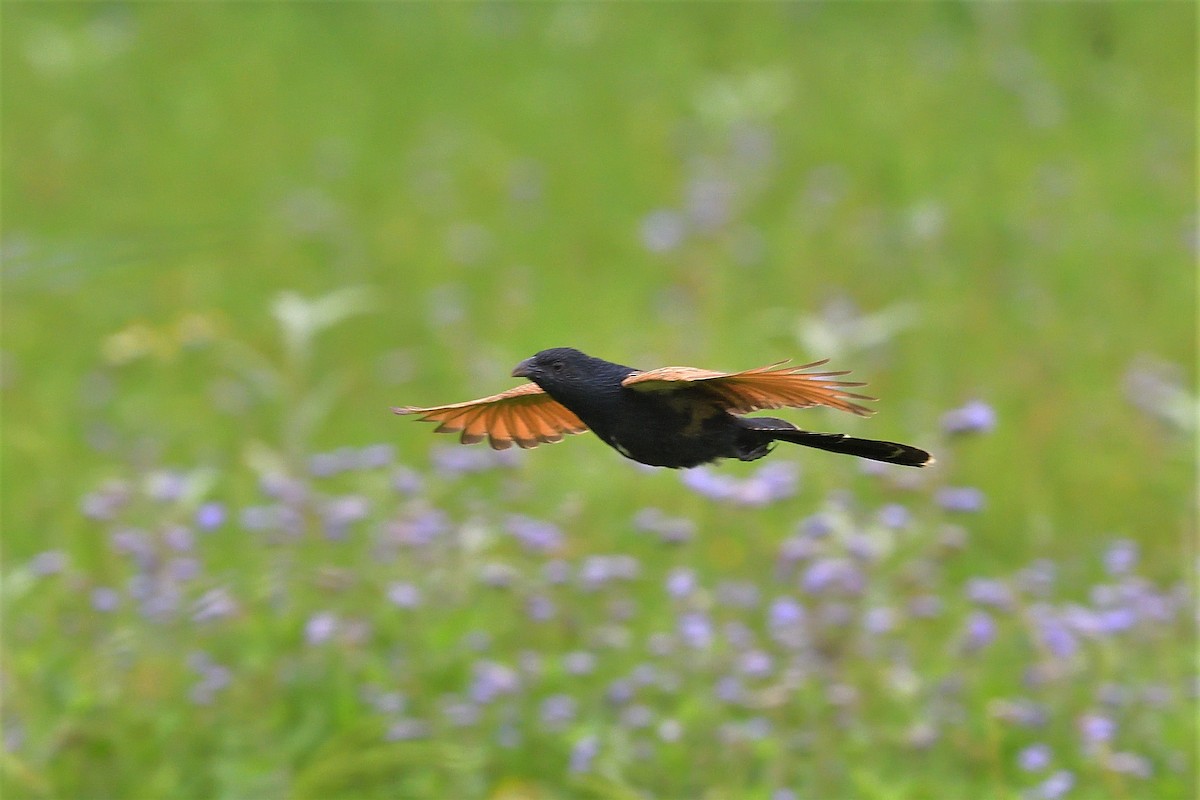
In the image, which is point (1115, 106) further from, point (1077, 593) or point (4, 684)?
point (4, 684)

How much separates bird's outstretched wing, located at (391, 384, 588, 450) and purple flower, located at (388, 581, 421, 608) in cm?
186

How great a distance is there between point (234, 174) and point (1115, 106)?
423cm

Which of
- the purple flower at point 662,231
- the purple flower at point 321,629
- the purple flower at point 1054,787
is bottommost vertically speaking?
the purple flower at point 1054,787

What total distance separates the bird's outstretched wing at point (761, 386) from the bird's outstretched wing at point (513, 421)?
0.19 m

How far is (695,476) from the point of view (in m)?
3.20

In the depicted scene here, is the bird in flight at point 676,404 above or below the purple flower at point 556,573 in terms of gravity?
below

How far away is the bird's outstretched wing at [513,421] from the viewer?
142 centimetres

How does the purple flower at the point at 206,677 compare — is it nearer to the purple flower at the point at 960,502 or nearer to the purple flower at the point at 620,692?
the purple flower at the point at 620,692

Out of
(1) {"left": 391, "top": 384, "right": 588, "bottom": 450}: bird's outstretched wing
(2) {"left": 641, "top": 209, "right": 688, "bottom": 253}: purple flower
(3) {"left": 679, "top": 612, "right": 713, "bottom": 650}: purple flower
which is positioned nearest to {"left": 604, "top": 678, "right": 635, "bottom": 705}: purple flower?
(3) {"left": 679, "top": 612, "right": 713, "bottom": 650}: purple flower

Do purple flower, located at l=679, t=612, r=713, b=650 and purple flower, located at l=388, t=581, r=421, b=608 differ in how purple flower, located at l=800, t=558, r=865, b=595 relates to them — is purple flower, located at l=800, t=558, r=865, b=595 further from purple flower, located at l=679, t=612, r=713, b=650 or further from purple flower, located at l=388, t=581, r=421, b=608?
purple flower, located at l=388, t=581, r=421, b=608

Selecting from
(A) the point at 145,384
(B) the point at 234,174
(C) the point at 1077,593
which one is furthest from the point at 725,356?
(B) the point at 234,174

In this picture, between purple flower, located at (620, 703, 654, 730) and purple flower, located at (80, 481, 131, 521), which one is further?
purple flower, located at (80, 481, 131, 521)

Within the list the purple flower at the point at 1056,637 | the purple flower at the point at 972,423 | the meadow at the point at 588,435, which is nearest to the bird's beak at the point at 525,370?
the meadow at the point at 588,435

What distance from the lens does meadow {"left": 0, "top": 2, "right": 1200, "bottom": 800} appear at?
3.33 metres
